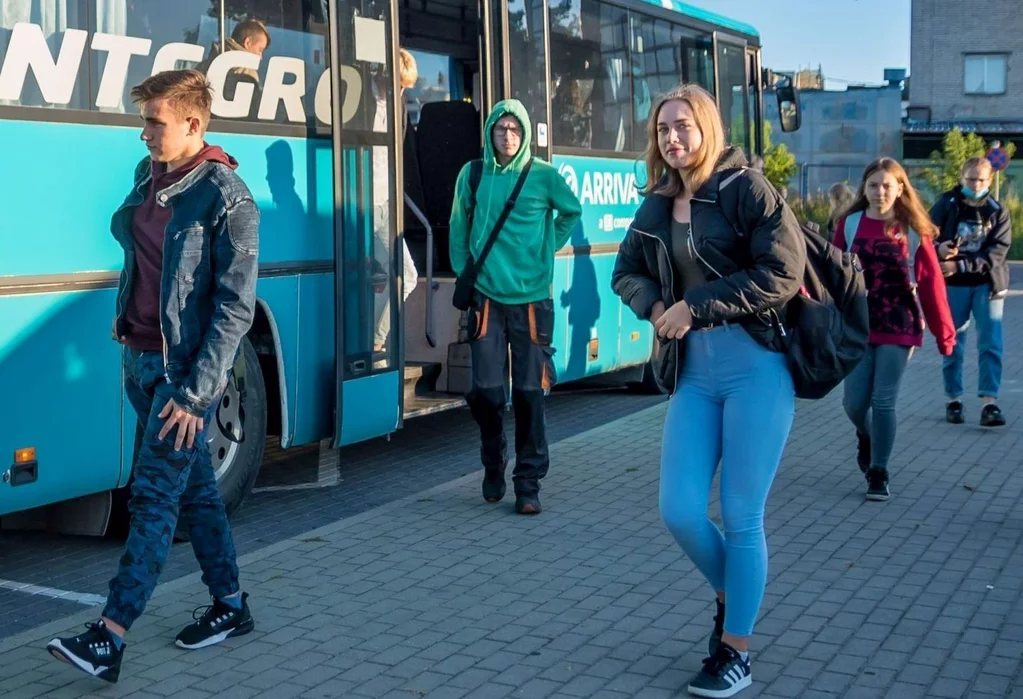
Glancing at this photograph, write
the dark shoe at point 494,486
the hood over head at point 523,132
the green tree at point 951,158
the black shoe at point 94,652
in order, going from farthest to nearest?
the green tree at point 951,158 → the dark shoe at point 494,486 → the hood over head at point 523,132 → the black shoe at point 94,652

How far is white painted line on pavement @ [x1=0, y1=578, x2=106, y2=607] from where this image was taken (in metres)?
5.96

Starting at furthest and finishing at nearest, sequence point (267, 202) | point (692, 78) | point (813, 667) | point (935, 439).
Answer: point (692, 78) → point (935, 439) → point (267, 202) → point (813, 667)

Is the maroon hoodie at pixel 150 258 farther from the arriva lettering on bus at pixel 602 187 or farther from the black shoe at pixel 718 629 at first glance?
the arriva lettering on bus at pixel 602 187

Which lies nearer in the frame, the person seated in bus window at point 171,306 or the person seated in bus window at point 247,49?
the person seated in bus window at point 171,306

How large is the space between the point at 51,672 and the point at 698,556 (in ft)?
7.23

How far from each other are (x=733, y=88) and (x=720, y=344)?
889 cm

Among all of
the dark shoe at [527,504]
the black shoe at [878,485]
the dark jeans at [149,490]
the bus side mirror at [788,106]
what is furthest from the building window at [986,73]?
the dark jeans at [149,490]

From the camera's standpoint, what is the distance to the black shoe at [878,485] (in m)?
7.88

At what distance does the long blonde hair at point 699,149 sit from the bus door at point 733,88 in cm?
807

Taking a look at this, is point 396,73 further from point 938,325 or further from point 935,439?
point 935,439

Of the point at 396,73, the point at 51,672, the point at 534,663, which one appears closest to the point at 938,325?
the point at 396,73

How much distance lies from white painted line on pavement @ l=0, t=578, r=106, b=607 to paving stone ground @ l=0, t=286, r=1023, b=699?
0.30 meters

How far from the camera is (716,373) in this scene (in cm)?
476

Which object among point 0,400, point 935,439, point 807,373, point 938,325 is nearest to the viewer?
point 807,373
